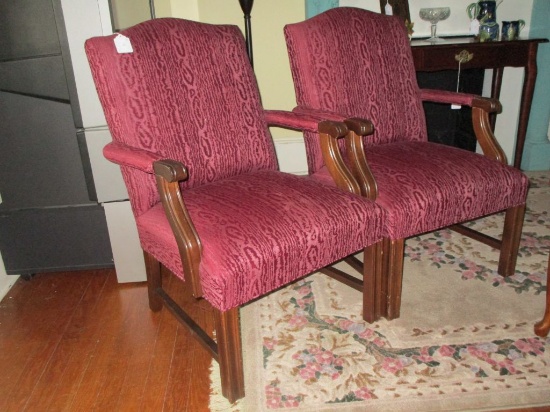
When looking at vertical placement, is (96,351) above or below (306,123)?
below

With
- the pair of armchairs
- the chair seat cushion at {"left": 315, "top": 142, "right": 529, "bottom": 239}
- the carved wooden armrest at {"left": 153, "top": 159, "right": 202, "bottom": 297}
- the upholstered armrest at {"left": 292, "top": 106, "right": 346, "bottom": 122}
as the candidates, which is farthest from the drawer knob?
the carved wooden armrest at {"left": 153, "top": 159, "right": 202, "bottom": 297}

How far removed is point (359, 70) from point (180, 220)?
40.0 inches

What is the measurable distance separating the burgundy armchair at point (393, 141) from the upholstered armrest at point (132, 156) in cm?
61

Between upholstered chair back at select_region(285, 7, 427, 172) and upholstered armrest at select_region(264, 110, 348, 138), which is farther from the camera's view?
upholstered chair back at select_region(285, 7, 427, 172)

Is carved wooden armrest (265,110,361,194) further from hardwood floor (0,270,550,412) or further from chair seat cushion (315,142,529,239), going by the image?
hardwood floor (0,270,550,412)

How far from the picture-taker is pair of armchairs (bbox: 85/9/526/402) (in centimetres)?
125

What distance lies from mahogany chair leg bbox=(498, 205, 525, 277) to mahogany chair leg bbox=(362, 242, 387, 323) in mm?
578

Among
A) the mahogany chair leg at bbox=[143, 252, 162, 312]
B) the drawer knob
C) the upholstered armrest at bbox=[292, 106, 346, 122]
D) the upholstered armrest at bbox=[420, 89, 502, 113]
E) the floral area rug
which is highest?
the drawer knob

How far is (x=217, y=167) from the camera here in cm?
162

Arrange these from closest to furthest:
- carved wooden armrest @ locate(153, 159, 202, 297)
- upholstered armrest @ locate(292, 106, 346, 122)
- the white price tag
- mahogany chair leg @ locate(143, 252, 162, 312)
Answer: carved wooden armrest @ locate(153, 159, 202, 297) → the white price tag → upholstered armrest @ locate(292, 106, 346, 122) → mahogany chair leg @ locate(143, 252, 162, 312)

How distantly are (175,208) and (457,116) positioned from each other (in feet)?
7.72

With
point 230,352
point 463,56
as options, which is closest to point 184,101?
point 230,352

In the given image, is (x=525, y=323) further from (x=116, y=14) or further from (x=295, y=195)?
(x=116, y=14)

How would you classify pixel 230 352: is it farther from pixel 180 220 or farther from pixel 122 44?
pixel 122 44
